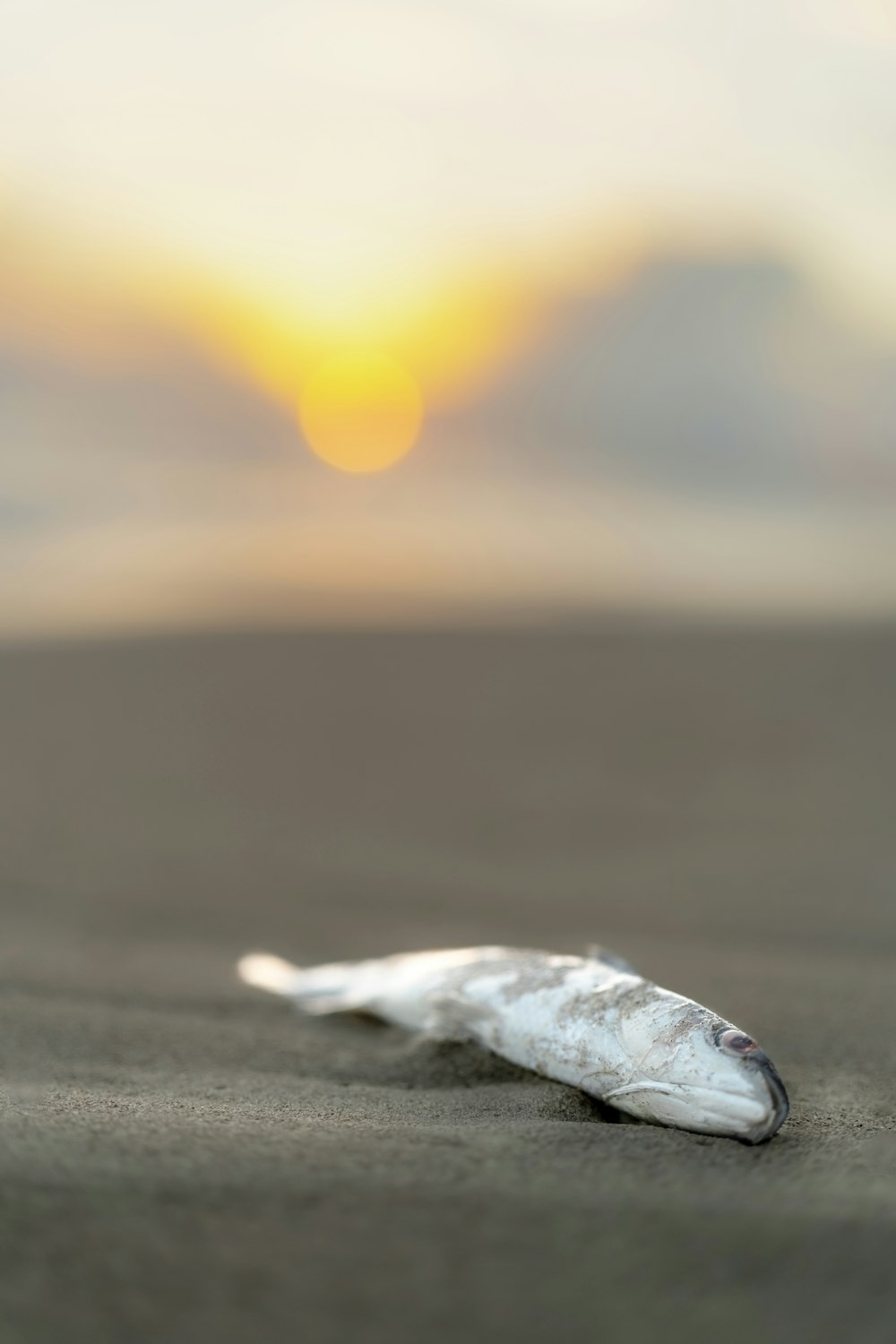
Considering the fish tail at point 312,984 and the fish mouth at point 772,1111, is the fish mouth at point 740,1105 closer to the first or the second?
the fish mouth at point 772,1111

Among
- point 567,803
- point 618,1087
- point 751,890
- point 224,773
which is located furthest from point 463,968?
point 224,773

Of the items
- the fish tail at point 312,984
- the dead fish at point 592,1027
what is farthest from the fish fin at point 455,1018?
the fish tail at point 312,984

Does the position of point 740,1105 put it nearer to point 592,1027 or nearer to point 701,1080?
point 701,1080

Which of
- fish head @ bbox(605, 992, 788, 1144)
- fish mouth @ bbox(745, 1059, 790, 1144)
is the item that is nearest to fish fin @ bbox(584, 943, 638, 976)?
fish head @ bbox(605, 992, 788, 1144)

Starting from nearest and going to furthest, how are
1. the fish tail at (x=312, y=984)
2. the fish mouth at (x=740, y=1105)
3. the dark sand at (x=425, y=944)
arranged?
the dark sand at (x=425, y=944) < the fish mouth at (x=740, y=1105) < the fish tail at (x=312, y=984)

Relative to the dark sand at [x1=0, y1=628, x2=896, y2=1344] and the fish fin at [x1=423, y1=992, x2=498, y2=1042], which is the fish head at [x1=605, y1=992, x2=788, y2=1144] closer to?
the dark sand at [x1=0, y1=628, x2=896, y2=1344]

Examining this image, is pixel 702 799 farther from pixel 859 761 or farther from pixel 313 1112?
pixel 313 1112

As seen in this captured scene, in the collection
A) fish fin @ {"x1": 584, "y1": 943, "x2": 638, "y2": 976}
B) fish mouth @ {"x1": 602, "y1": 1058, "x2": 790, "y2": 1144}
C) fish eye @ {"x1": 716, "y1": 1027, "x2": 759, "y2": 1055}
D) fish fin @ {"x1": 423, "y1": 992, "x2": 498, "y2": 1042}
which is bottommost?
fish mouth @ {"x1": 602, "y1": 1058, "x2": 790, "y2": 1144}
